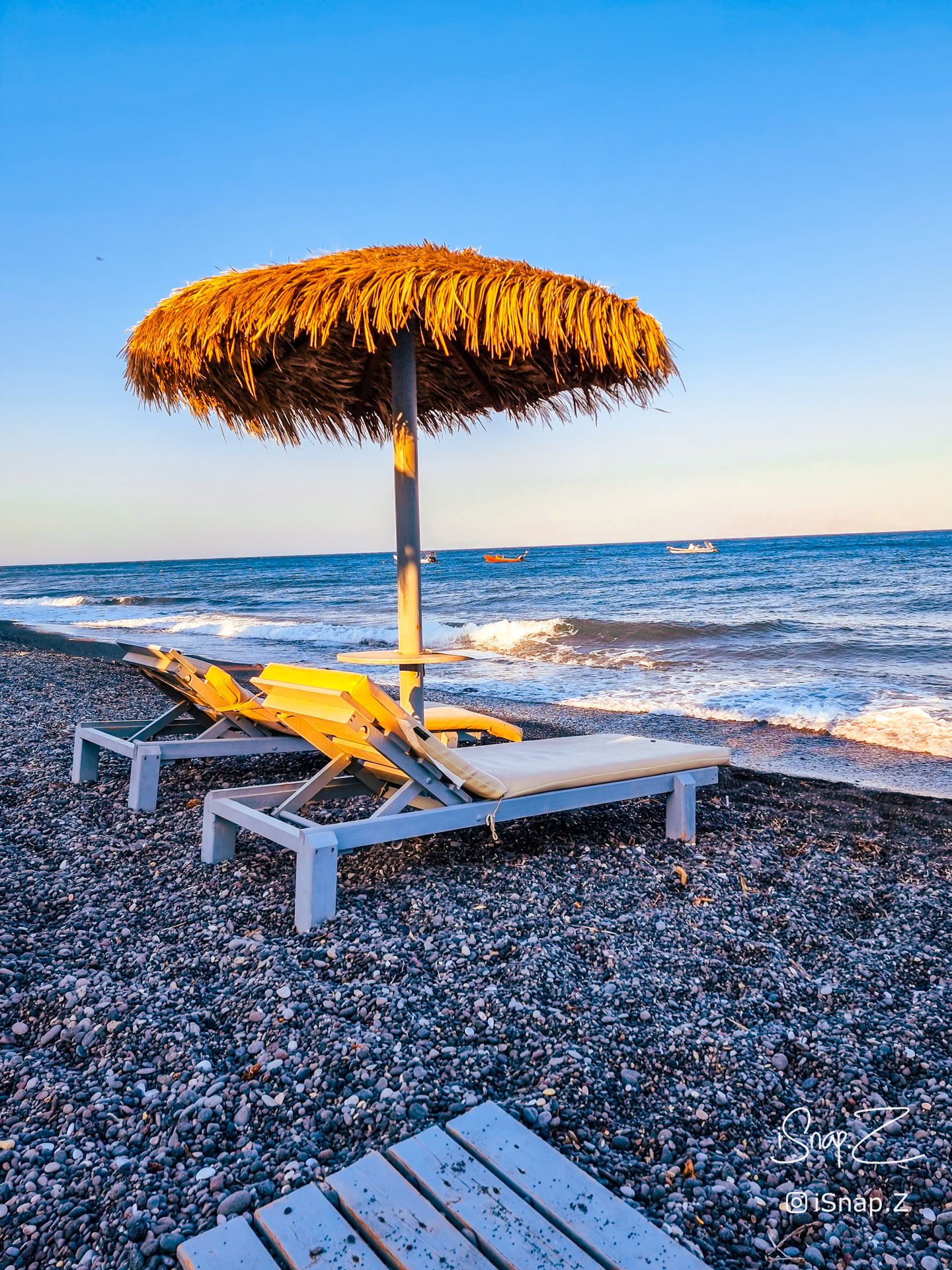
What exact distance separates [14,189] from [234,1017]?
1242 cm

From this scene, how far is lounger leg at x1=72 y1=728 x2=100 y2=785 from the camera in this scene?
15.7 ft

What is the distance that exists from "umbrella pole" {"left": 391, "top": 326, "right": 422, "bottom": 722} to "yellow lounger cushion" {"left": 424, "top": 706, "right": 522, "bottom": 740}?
1.57ft

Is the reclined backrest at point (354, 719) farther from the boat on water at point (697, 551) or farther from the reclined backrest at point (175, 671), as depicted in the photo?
the boat on water at point (697, 551)

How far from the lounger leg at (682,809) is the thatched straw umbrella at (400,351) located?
4.82ft

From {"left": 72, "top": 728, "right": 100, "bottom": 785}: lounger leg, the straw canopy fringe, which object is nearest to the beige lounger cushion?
the straw canopy fringe

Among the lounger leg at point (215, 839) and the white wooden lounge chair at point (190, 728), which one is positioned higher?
the white wooden lounge chair at point (190, 728)

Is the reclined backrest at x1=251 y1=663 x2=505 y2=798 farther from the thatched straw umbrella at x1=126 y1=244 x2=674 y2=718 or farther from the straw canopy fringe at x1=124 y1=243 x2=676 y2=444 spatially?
the straw canopy fringe at x1=124 y1=243 x2=676 y2=444

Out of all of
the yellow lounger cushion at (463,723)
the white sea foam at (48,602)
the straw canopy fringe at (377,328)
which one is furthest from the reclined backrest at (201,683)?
the white sea foam at (48,602)

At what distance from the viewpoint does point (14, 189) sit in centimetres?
1055

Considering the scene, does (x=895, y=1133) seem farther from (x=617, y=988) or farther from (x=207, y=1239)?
(x=207, y=1239)

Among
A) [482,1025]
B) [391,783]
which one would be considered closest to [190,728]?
[391,783]

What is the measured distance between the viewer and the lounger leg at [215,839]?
3.49m

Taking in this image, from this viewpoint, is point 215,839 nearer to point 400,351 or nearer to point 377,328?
point 377,328

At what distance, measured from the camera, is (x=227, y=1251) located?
133cm
